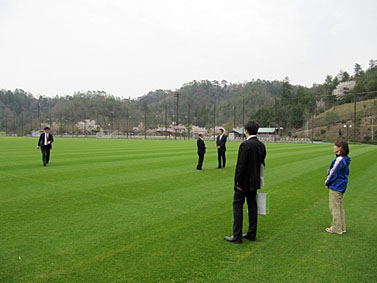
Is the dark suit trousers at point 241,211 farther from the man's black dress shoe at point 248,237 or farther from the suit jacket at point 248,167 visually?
the suit jacket at point 248,167

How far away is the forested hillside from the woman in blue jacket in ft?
293

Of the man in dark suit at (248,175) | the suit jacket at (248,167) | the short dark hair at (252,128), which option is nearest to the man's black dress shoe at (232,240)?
the man in dark suit at (248,175)

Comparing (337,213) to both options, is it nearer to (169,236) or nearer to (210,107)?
(169,236)

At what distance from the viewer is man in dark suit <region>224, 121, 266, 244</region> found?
5188mm

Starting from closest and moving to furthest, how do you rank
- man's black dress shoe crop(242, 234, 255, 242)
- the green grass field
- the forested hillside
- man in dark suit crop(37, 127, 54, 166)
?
the green grass field < man's black dress shoe crop(242, 234, 255, 242) < man in dark suit crop(37, 127, 54, 166) < the forested hillside

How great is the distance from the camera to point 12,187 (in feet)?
31.5

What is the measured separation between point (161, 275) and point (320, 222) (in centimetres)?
412

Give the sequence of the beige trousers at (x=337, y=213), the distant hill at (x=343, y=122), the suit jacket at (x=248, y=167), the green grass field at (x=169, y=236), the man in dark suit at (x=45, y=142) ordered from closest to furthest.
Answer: the green grass field at (x=169, y=236), the suit jacket at (x=248, y=167), the beige trousers at (x=337, y=213), the man in dark suit at (x=45, y=142), the distant hill at (x=343, y=122)

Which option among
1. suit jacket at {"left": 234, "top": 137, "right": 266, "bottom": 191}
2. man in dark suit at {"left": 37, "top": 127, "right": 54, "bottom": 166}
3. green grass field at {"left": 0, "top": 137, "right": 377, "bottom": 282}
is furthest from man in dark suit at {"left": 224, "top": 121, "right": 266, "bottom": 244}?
man in dark suit at {"left": 37, "top": 127, "right": 54, "bottom": 166}

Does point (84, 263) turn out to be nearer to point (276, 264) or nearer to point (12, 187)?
point (276, 264)

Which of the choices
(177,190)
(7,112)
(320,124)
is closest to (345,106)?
(320,124)

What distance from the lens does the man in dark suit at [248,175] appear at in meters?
5.19

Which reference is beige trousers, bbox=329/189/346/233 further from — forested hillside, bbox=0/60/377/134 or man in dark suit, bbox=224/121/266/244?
forested hillside, bbox=0/60/377/134

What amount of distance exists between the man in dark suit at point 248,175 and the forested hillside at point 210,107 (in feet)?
294
